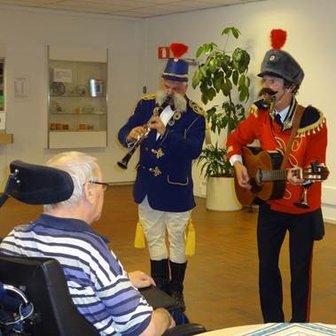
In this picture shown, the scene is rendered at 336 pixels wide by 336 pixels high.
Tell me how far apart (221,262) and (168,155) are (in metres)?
1.67

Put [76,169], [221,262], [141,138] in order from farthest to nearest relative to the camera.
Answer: [221,262] < [141,138] < [76,169]

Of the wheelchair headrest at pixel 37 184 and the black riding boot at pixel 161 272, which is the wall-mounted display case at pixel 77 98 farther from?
the wheelchair headrest at pixel 37 184

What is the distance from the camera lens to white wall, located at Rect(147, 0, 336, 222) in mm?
6676

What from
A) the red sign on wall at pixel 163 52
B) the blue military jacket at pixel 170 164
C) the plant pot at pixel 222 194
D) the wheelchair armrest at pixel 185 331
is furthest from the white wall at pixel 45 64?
the wheelchair armrest at pixel 185 331

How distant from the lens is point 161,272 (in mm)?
3895

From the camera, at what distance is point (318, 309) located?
3.93 metres

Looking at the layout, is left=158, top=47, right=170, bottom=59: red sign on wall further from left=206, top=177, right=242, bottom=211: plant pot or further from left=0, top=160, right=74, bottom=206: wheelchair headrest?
left=0, top=160, right=74, bottom=206: wheelchair headrest

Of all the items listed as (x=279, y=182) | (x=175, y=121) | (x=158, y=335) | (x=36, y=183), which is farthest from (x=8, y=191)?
(x=175, y=121)

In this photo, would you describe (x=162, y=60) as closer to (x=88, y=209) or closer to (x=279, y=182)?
(x=279, y=182)

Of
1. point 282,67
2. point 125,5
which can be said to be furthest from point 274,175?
point 125,5

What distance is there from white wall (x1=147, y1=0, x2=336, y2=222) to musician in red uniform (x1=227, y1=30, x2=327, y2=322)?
3.67 m

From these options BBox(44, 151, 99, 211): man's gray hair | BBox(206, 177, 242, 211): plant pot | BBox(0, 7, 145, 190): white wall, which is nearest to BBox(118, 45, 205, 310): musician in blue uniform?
BBox(44, 151, 99, 211): man's gray hair

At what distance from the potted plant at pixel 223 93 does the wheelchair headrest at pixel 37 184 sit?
18.0 ft

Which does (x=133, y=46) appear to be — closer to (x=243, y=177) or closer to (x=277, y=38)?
(x=277, y=38)
